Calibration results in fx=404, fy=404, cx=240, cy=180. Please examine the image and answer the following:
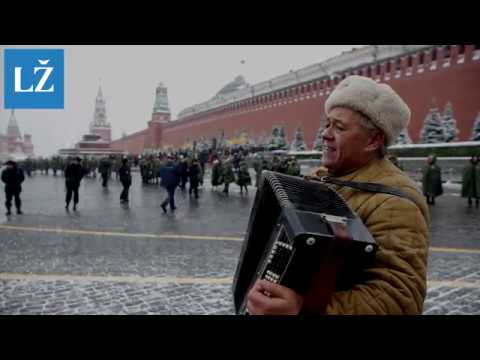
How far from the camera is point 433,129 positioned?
20188 millimetres

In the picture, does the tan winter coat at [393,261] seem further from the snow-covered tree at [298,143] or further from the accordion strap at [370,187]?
the snow-covered tree at [298,143]

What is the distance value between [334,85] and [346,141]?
3142 centimetres

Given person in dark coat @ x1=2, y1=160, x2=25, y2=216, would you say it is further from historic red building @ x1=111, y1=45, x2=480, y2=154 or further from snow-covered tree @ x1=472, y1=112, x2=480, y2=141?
historic red building @ x1=111, y1=45, x2=480, y2=154

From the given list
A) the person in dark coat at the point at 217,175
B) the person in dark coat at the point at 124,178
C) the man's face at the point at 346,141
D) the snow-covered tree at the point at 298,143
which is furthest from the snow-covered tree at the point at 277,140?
the man's face at the point at 346,141

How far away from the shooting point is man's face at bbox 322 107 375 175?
1.41 meters

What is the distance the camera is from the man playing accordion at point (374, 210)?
115 cm

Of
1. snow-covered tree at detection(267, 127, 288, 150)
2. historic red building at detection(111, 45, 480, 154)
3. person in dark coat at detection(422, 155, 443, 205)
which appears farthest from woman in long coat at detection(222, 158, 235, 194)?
snow-covered tree at detection(267, 127, 288, 150)

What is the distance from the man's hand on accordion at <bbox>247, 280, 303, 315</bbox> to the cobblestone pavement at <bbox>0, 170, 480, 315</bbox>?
269 centimetres

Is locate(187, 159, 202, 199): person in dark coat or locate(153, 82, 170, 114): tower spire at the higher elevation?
locate(153, 82, 170, 114): tower spire

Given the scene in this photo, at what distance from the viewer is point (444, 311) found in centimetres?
364

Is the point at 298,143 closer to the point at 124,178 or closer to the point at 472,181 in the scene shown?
the point at 472,181
